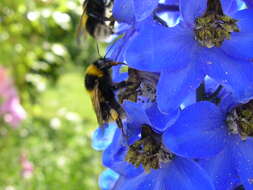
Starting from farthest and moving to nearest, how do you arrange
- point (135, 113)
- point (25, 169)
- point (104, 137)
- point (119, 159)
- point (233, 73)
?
1. point (25, 169)
2. point (104, 137)
3. point (119, 159)
4. point (135, 113)
5. point (233, 73)

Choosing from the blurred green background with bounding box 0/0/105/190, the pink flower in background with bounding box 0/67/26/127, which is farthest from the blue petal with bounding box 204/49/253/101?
the pink flower in background with bounding box 0/67/26/127

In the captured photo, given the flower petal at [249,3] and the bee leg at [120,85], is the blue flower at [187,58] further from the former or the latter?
the bee leg at [120,85]

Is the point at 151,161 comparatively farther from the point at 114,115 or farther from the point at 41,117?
the point at 41,117

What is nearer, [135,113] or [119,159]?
[135,113]

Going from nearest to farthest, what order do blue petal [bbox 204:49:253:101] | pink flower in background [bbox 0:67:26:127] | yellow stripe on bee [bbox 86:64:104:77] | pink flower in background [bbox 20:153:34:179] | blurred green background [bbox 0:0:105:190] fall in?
blue petal [bbox 204:49:253:101], yellow stripe on bee [bbox 86:64:104:77], blurred green background [bbox 0:0:105:190], pink flower in background [bbox 20:153:34:179], pink flower in background [bbox 0:67:26:127]

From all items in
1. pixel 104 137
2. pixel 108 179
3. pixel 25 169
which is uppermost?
pixel 104 137

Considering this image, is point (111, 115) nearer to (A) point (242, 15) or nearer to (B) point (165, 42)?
(B) point (165, 42)

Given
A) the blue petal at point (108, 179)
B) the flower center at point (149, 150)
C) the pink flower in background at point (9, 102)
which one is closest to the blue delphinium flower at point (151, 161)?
the flower center at point (149, 150)

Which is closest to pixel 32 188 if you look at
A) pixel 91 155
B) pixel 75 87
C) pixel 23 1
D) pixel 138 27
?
pixel 91 155

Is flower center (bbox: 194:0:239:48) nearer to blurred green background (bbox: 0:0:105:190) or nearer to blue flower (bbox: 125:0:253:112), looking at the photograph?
blue flower (bbox: 125:0:253:112)

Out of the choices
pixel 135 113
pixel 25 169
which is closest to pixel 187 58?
pixel 135 113
